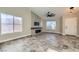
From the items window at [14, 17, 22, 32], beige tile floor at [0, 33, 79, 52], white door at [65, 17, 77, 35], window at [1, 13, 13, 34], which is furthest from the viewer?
white door at [65, 17, 77, 35]

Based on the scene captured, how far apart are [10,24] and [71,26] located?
189 cm

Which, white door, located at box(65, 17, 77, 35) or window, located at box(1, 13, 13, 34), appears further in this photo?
white door, located at box(65, 17, 77, 35)

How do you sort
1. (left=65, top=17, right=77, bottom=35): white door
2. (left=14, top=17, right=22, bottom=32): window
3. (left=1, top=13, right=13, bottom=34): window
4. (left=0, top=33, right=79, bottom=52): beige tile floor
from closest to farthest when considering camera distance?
(left=0, top=33, right=79, bottom=52): beige tile floor, (left=1, top=13, right=13, bottom=34): window, (left=14, top=17, right=22, bottom=32): window, (left=65, top=17, right=77, bottom=35): white door

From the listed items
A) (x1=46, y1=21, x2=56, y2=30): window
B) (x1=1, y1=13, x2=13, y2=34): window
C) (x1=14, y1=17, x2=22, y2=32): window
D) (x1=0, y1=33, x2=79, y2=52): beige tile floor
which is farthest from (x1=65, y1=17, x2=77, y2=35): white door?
(x1=1, y1=13, x2=13, y2=34): window

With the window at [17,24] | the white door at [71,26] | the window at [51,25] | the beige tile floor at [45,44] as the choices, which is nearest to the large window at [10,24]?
the window at [17,24]

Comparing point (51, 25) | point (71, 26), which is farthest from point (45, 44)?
point (71, 26)

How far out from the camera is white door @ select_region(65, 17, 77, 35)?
2.62m

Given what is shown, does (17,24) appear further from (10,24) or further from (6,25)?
(6,25)

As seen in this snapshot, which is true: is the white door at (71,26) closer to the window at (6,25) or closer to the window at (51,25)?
the window at (51,25)

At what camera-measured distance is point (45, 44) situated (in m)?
2.64

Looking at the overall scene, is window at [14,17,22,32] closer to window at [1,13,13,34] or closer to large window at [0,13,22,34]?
large window at [0,13,22,34]

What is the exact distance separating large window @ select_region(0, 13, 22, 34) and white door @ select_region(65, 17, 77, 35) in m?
1.47

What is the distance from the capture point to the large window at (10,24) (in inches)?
91.4

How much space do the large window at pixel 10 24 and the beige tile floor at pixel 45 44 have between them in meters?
0.33
